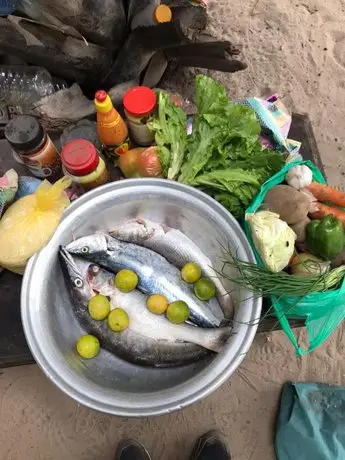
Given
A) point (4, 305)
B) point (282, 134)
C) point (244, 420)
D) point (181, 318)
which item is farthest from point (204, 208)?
point (244, 420)

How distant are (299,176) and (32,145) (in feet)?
3.49

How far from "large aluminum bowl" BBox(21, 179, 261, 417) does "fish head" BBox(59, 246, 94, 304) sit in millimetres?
35

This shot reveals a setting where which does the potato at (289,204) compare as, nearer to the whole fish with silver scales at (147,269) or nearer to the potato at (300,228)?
the potato at (300,228)

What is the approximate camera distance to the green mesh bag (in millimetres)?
1652

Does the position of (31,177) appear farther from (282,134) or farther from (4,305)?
(282,134)

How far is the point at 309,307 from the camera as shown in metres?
1.69

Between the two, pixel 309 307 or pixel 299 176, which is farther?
pixel 299 176

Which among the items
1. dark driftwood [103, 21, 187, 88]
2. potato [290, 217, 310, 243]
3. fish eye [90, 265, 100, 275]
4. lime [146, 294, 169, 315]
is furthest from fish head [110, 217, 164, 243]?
dark driftwood [103, 21, 187, 88]

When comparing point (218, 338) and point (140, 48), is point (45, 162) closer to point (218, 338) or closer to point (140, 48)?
point (140, 48)

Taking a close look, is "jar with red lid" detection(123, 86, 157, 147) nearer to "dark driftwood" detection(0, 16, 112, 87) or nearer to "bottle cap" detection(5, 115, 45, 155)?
"bottle cap" detection(5, 115, 45, 155)

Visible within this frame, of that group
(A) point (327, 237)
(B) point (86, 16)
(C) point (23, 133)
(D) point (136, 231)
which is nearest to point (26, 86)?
(B) point (86, 16)

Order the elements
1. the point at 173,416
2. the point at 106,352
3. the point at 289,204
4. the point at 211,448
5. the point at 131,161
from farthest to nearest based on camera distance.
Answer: the point at 173,416
the point at 211,448
the point at 131,161
the point at 106,352
the point at 289,204

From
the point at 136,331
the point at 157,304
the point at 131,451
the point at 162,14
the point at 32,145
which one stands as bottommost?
the point at 131,451

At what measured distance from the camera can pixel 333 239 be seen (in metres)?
1.63
